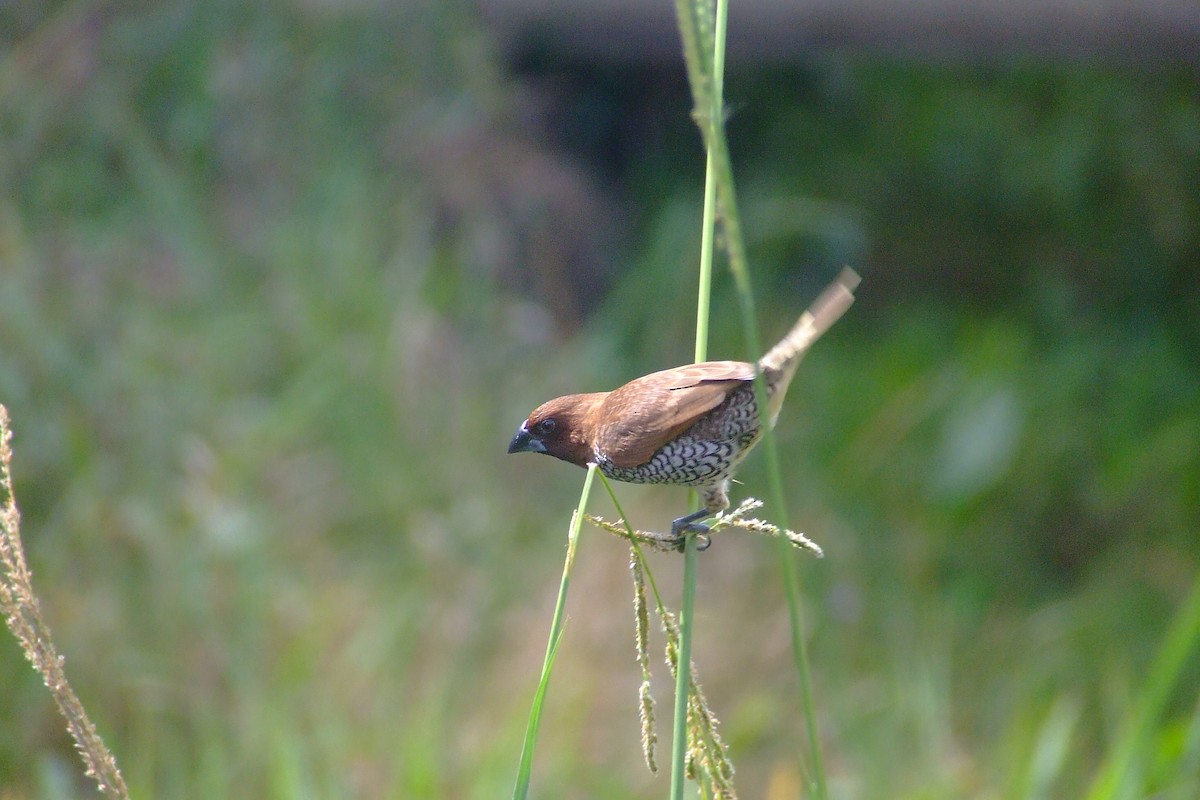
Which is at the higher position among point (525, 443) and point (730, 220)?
point (525, 443)

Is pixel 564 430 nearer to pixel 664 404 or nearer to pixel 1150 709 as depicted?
pixel 664 404

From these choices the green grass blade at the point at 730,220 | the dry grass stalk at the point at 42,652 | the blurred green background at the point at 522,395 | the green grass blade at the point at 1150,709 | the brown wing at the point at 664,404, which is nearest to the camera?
the green grass blade at the point at 730,220

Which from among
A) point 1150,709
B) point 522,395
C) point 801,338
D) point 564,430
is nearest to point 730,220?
point 801,338

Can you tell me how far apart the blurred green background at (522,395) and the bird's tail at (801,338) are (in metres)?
1.49

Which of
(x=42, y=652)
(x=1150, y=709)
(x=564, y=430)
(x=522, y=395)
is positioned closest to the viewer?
(x=42, y=652)

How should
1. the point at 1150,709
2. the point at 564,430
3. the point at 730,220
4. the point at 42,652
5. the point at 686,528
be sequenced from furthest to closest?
1. the point at 1150,709
2. the point at 564,430
3. the point at 686,528
4. the point at 42,652
5. the point at 730,220

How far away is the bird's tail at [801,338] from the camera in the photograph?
5.79 feet

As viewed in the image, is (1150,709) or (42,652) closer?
(42,652)

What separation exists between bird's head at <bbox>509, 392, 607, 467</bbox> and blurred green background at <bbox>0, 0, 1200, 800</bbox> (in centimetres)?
147

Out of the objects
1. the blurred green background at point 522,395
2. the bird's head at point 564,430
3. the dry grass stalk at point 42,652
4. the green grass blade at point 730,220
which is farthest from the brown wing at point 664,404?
the blurred green background at point 522,395

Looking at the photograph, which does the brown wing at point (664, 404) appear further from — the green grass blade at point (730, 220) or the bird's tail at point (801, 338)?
the green grass blade at point (730, 220)

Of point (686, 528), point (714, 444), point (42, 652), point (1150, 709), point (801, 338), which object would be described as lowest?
point (42, 652)

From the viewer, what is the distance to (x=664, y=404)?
6.57 ft

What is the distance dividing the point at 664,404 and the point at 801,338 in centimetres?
28
